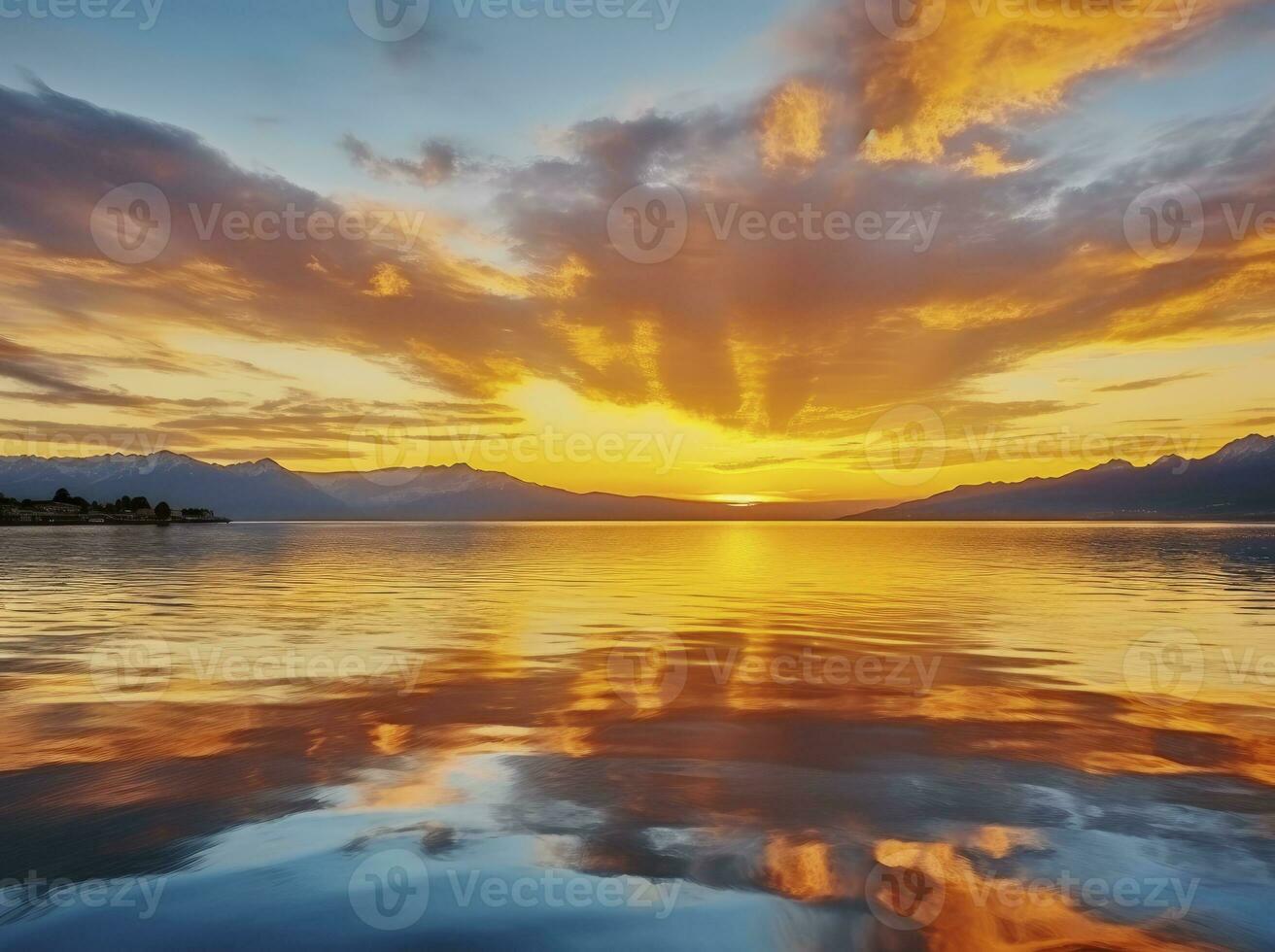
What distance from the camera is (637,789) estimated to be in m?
9.42

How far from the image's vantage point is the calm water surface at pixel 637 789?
6.42 meters

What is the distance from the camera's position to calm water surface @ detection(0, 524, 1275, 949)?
642cm

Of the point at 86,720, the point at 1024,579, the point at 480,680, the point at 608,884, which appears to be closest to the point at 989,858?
the point at 608,884

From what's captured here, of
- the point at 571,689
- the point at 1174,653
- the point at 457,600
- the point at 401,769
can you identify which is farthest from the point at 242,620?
the point at 1174,653

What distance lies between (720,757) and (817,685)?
18.5 feet

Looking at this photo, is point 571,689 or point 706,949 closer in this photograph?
point 706,949

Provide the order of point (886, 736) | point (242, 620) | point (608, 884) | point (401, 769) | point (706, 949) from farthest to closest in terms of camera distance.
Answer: point (242, 620)
point (886, 736)
point (401, 769)
point (608, 884)
point (706, 949)

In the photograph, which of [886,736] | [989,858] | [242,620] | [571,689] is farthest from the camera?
[242,620]

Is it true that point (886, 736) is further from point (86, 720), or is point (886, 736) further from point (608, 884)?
point (86, 720)

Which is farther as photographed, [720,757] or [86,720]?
[86,720]

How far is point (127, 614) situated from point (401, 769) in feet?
71.1

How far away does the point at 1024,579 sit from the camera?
143 feet

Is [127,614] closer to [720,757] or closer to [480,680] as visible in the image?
[480,680]

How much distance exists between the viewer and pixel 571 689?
15219 millimetres
